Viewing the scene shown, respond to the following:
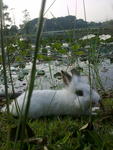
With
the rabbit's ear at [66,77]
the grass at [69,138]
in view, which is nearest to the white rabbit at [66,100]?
the rabbit's ear at [66,77]

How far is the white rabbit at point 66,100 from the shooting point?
333cm

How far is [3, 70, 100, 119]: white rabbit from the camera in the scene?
333cm

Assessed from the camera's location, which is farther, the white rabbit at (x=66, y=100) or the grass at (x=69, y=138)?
the white rabbit at (x=66, y=100)

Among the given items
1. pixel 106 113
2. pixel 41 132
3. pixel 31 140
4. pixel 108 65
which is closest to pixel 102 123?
pixel 106 113

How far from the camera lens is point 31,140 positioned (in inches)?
72.7

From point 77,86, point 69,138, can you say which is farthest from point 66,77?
point 69,138

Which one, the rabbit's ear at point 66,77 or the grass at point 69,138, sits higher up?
the rabbit's ear at point 66,77

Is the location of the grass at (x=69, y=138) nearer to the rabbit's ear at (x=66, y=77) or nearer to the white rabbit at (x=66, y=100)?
the white rabbit at (x=66, y=100)

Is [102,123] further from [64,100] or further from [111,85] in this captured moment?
[111,85]

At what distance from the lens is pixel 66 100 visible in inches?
141

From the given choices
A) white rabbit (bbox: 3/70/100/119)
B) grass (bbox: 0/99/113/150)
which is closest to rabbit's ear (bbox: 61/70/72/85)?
white rabbit (bbox: 3/70/100/119)

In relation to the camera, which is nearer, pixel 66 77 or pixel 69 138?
pixel 69 138

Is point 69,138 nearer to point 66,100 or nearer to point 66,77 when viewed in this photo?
point 66,100

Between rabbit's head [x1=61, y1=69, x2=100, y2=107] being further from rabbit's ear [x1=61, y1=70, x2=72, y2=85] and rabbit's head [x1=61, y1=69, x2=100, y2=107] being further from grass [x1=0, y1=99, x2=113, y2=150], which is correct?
grass [x1=0, y1=99, x2=113, y2=150]
